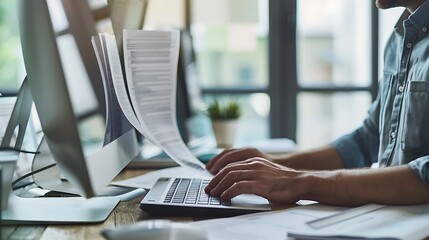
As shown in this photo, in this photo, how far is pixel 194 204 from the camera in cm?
103

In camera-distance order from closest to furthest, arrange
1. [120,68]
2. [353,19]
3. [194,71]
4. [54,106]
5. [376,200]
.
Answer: [54,106] → [376,200] → [120,68] → [194,71] → [353,19]

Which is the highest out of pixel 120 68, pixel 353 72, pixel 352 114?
pixel 120 68

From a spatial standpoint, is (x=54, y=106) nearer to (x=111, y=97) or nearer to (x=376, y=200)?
(x=111, y=97)

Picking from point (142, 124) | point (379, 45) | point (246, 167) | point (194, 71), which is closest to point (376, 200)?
point (246, 167)

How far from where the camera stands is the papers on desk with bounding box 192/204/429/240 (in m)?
0.85

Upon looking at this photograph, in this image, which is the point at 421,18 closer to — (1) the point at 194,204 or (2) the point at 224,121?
(1) the point at 194,204

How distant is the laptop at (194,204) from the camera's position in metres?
1.01

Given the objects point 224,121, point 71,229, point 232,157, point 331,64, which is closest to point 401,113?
point 232,157

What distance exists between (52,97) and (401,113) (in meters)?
0.75

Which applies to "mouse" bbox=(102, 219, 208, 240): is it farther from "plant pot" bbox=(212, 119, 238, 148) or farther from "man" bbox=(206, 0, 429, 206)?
"plant pot" bbox=(212, 119, 238, 148)

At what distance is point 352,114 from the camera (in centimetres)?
290

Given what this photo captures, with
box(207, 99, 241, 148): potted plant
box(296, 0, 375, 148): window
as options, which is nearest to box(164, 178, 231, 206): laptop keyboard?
box(207, 99, 241, 148): potted plant

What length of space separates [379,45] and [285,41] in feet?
1.39

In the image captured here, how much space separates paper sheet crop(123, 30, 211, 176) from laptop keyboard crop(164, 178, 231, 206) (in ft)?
0.25
